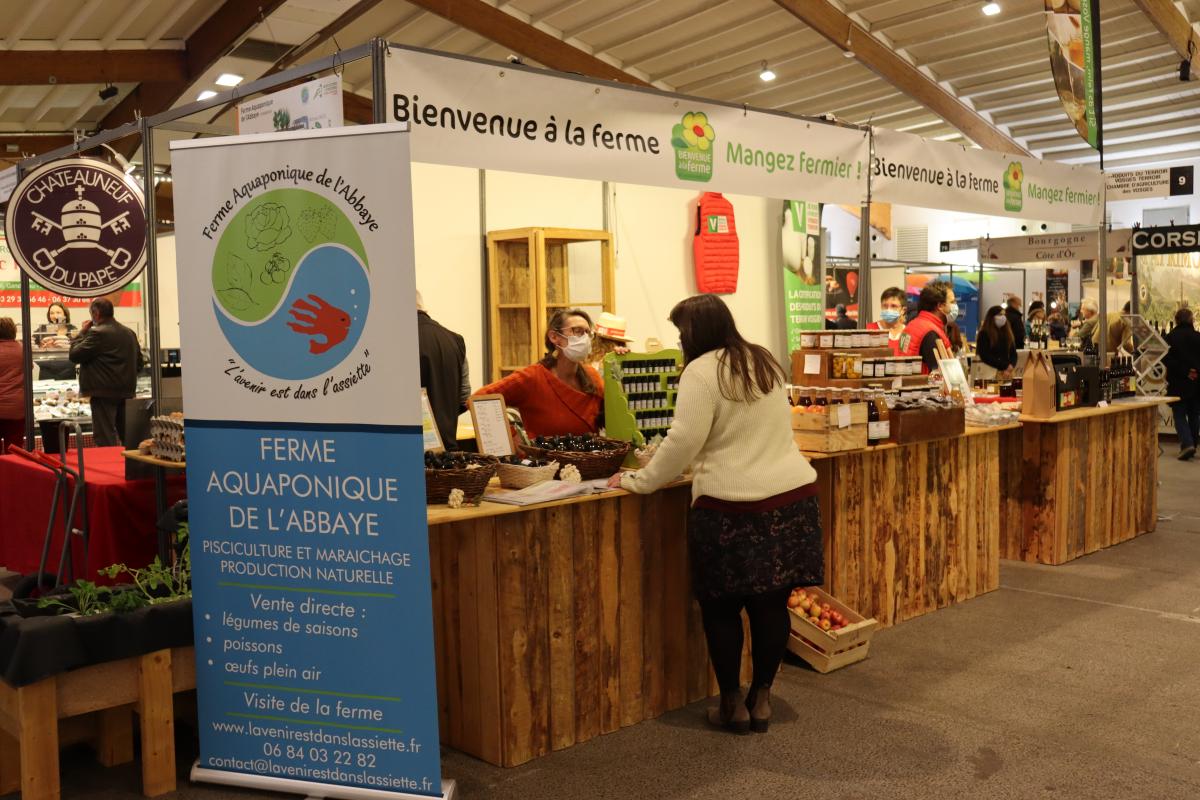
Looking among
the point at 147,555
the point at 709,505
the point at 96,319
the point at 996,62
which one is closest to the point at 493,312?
the point at 96,319

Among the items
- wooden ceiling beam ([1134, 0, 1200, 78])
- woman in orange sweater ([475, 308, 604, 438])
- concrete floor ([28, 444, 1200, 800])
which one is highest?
wooden ceiling beam ([1134, 0, 1200, 78])

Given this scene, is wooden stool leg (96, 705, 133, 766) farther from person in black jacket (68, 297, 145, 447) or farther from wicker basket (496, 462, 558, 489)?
person in black jacket (68, 297, 145, 447)

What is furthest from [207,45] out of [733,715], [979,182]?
[733,715]

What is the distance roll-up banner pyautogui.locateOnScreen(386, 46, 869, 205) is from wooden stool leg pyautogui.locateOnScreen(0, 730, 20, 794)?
85.6 inches

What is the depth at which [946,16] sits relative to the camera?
1016 centimetres

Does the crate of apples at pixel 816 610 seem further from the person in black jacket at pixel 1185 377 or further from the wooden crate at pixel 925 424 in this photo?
the person in black jacket at pixel 1185 377

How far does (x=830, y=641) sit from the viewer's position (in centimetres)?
421

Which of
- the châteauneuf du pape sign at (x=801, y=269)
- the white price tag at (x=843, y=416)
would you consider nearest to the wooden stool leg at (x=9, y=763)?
the white price tag at (x=843, y=416)

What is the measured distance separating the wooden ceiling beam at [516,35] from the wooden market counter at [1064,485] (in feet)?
14.9

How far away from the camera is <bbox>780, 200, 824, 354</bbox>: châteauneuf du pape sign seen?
996 centimetres

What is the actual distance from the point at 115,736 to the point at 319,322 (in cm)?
159

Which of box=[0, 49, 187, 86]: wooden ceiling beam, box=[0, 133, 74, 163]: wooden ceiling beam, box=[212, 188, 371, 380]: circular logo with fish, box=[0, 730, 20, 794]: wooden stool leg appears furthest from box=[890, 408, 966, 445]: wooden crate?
box=[0, 133, 74, 163]: wooden ceiling beam

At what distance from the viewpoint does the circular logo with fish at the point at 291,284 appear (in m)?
2.99

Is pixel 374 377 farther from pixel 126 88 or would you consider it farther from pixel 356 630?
pixel 126 88
